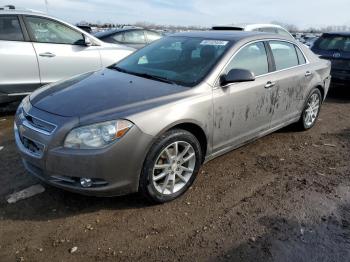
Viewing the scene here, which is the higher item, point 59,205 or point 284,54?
point 284,54

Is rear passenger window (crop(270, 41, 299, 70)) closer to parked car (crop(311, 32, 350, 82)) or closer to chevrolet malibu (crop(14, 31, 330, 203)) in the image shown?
chevrolet malibu (crop(14, 31, 330, 203))

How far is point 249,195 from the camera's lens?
3.69 metres

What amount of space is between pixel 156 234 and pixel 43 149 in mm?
1185

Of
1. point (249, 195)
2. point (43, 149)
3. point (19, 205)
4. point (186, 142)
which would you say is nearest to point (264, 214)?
point (249, 195)

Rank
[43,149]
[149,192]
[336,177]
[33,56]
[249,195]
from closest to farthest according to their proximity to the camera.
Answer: [43,149], [149,192], [249,195], [336,177], [33,56]

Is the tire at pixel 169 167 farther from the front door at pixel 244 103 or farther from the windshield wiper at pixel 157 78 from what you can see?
the windshield wiper at pixel 157 78

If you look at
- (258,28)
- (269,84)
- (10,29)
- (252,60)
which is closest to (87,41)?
(10,29)

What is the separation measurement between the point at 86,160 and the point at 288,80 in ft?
9.91

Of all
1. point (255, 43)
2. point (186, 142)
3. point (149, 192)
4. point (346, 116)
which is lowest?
point (346, 116)

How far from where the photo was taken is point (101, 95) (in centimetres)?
339

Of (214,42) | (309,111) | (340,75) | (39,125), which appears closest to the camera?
(39,125)

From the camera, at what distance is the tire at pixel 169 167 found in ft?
10.5

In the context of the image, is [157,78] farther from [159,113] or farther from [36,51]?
[36,51]

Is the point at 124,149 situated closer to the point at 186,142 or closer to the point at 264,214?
the point at 186,142
